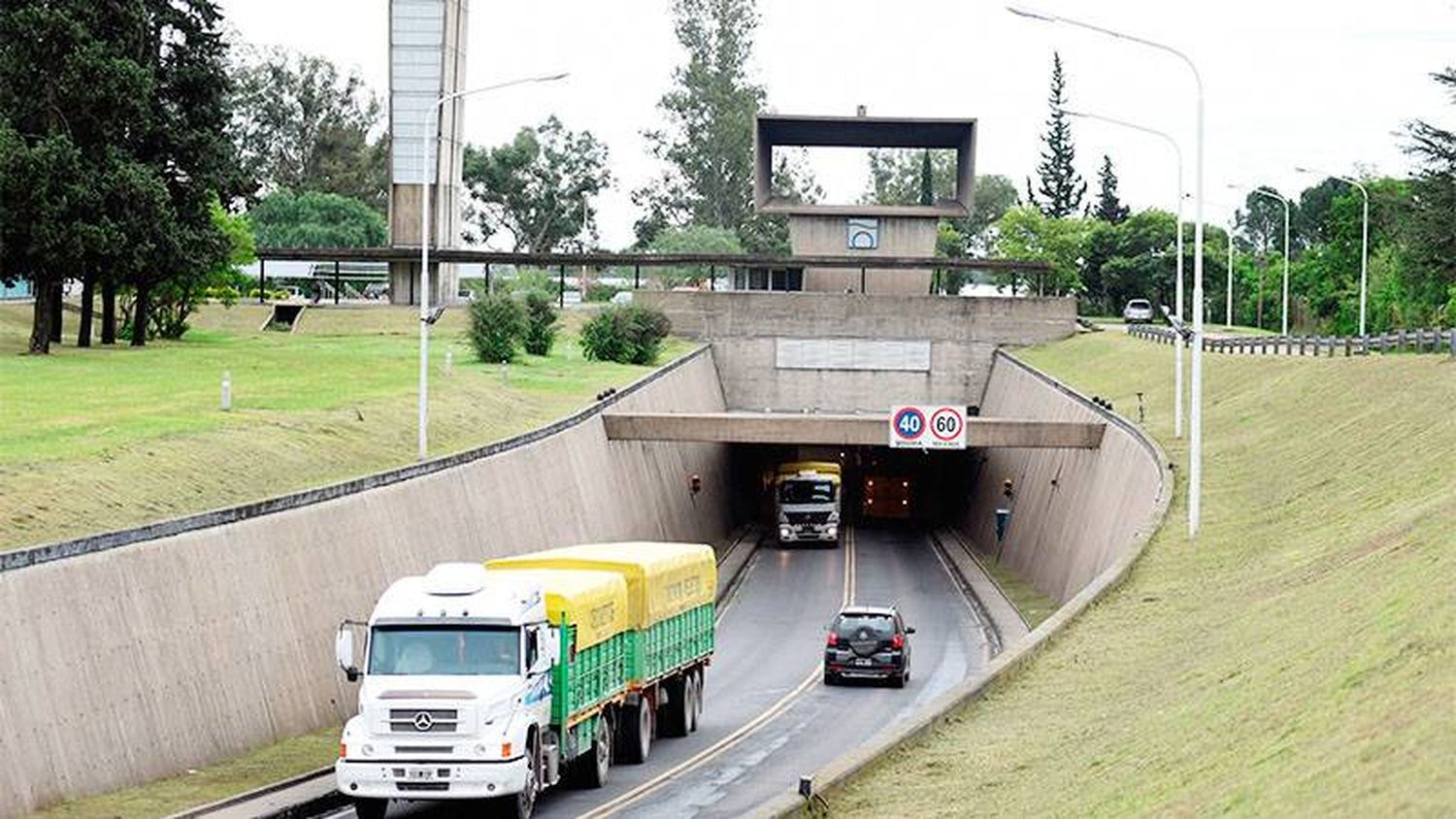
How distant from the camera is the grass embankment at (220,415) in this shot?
141ft

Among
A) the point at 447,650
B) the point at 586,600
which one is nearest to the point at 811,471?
the point at 586,600

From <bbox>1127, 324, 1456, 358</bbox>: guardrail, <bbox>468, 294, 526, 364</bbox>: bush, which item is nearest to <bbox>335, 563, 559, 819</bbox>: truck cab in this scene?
<bbox>1127, 324, 1456, 358</bbox>: guardrail

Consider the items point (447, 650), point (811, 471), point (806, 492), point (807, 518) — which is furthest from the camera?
point (811, 471)

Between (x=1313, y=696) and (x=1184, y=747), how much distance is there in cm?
152

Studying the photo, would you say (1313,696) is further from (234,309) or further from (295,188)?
(295,188)

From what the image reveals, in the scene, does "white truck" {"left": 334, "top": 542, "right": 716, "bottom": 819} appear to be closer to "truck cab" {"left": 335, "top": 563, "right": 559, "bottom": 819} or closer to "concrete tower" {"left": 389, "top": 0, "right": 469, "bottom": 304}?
"truck cab" {"left": 335, "top": 563, "right": 559, "bottom": 819}

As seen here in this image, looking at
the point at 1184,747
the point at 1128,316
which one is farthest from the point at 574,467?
the point at 1128,316

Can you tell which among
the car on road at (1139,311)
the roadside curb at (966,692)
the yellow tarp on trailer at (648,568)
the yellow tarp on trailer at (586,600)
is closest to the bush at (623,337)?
the car on road at (1139,311)

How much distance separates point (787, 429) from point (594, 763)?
3754cm

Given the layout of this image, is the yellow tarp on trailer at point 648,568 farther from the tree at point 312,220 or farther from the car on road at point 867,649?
the tree at point 312,220

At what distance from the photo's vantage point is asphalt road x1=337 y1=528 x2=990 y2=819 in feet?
110

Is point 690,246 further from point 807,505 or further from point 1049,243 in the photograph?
point 807,505

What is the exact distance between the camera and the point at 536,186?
19075cm

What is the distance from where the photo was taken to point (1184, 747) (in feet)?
79.5
